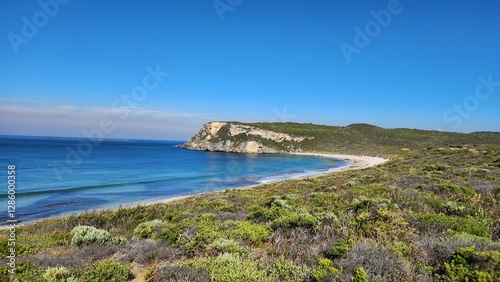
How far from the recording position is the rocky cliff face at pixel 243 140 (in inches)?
4828

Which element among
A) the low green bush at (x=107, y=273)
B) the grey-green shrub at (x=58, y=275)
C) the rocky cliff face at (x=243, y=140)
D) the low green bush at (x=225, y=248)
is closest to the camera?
the grey-green shrub at (x=58, y=275)

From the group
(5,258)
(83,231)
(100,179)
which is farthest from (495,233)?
(100,179)

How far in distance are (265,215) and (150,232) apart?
10.5ft

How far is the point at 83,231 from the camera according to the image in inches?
261

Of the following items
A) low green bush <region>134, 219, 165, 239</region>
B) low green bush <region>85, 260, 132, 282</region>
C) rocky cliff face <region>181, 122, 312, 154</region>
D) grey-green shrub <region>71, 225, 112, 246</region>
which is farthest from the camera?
rocky cliff face <region>181, 122, 312, 154</region>

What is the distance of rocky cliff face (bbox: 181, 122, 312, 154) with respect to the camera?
123 metres

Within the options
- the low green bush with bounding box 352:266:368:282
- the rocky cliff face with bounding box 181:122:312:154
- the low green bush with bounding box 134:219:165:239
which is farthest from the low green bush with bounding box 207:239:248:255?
the rocky cliff face with bounding box 181:122:312:154

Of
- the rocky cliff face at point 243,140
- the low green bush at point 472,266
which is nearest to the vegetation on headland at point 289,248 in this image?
the low green bush at point 472,266

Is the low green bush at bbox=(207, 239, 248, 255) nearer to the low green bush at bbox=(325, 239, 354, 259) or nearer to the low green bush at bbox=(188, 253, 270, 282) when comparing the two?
the low green bush at bbox=(188, 253, 270, 282)

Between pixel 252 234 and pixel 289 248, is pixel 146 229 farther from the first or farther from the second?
pixel 289 248

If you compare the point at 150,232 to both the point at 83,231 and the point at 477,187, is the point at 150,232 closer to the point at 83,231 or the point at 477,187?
the point at 83,231

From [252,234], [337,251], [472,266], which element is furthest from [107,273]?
[472,266]

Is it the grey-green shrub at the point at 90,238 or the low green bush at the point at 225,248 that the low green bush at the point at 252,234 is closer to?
the low green bush at the point at 225,248

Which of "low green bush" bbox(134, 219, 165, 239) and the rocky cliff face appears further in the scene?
the rocky cliff face
